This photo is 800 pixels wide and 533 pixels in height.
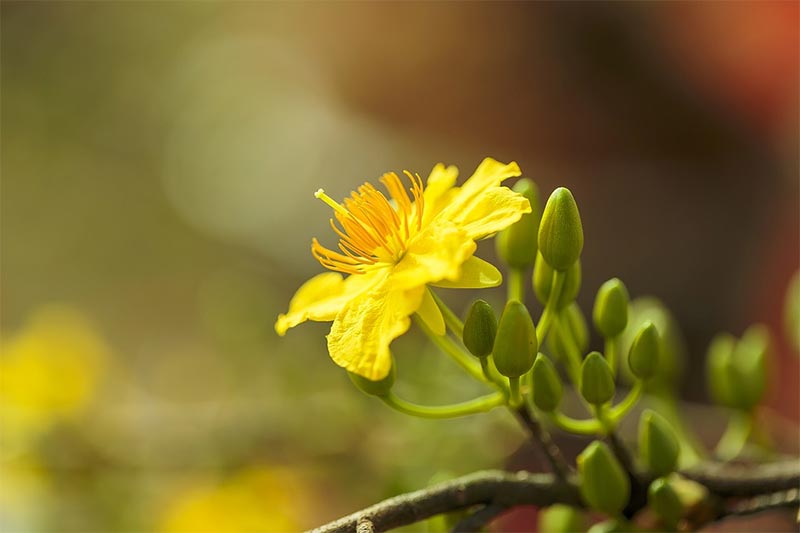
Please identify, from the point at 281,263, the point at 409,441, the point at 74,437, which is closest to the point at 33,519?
the point at 74,437

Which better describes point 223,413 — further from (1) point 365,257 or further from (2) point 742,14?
(2) point 742,14

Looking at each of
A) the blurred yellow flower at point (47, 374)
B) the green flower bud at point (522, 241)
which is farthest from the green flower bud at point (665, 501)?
the blurred yellow flower at point (47, 374)

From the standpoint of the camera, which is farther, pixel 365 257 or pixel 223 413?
pixel 223 413

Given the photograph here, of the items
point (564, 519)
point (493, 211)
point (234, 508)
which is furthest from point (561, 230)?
point (234, 508)

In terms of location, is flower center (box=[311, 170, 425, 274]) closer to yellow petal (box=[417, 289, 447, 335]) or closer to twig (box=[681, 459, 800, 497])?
yellow petal (box=[417, 289, 447, 335])

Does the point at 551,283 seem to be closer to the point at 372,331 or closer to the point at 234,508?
the point at 372,331
